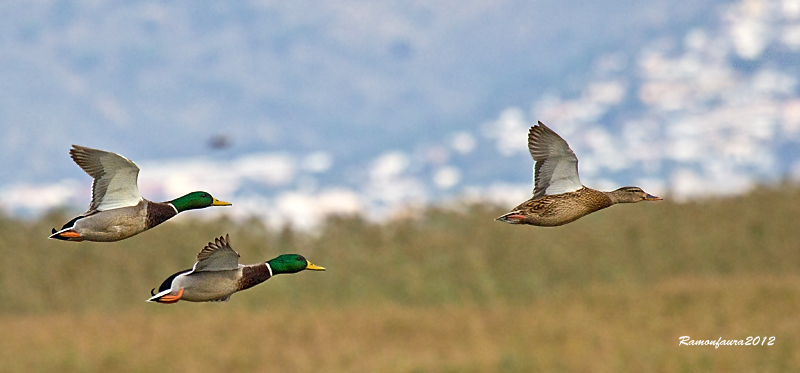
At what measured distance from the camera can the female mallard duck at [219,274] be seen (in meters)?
1.46

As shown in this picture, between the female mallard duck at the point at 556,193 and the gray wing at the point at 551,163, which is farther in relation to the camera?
the gray wing at the point at 551,163

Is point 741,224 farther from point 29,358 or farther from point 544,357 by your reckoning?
point 29,358

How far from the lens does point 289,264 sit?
154 cm

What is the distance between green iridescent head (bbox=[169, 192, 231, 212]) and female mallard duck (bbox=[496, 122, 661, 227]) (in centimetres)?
52

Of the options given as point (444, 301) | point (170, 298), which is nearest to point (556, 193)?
point (170, 298)

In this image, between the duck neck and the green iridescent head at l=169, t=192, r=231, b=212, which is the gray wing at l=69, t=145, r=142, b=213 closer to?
the green iridescent head at l=169, t=192, r=231, b=212

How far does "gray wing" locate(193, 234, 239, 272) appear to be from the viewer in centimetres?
150

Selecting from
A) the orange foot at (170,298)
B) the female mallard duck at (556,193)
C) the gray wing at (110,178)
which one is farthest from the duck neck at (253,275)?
the female mallard duck at (556,193)

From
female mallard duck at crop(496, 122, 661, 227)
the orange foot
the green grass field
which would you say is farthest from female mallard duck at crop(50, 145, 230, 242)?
the green grass field

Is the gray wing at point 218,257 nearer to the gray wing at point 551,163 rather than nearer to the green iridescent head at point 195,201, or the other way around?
the green iridescent head at point 195,201

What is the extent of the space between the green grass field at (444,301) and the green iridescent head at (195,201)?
12709mm

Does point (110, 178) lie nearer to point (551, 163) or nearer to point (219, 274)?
point (219, 274)

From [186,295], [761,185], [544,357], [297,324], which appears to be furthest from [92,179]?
[297,324]

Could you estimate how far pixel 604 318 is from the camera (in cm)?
2114
